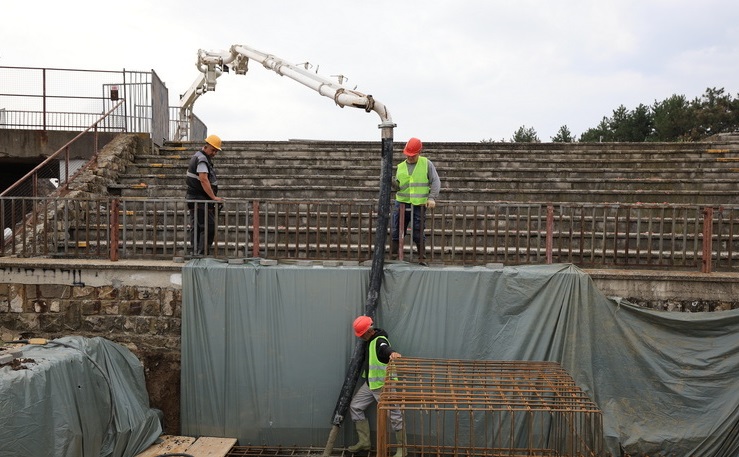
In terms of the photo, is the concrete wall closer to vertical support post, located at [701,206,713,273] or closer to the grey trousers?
the grey trousers

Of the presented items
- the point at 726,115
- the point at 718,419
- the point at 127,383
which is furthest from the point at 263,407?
the point at 726,115

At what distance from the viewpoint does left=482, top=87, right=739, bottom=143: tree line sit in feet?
111

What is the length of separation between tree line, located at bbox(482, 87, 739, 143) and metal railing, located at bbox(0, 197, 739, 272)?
25158mm

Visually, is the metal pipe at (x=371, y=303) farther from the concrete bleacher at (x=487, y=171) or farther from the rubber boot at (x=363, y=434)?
the concrete bleacher at (x=487, y=171)

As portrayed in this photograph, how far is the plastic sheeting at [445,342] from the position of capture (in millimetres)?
6621

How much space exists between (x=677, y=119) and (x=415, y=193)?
32.1m

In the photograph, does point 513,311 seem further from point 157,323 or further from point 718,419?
point 157,323

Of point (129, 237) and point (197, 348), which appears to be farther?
point (129, 237)

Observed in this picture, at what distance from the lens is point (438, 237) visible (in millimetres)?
8648

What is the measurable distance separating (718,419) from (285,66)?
34.0 ft

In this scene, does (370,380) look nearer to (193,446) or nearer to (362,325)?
(362,325)

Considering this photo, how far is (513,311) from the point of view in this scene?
6.93 m

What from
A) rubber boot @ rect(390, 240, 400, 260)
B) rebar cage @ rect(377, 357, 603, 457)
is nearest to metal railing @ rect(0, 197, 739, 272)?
rubber boot @ rect(390, 240, 400, 260)

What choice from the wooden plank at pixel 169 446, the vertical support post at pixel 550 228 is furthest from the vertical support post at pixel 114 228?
the vertical support post at pixel 550 228
